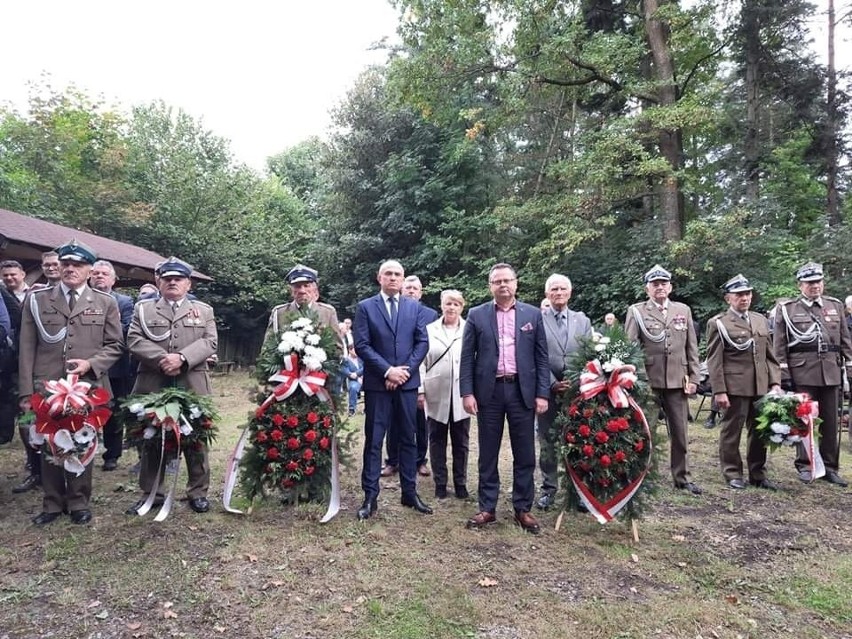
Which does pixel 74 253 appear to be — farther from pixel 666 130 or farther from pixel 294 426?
pixel 666 130

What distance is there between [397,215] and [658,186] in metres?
7.48

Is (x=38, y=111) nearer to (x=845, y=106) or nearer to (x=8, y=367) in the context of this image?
(x=8, y=367)

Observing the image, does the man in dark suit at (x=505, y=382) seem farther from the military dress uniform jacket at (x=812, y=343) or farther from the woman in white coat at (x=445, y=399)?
the military dress uniform jacket at (x=812, y=343)

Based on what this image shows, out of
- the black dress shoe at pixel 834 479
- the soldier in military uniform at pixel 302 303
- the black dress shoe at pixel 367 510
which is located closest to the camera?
the black dress shoe at pixel 367 510

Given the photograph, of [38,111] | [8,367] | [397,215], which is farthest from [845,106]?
[38,111]

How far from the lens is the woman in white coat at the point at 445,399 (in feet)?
16.0

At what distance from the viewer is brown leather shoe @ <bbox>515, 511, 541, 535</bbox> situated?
12.8ft

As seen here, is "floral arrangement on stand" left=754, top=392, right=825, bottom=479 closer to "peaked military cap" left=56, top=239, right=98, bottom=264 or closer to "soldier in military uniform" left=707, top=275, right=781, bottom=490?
"soldier in military uniform" left=707, top=275, right=781, bottom=490

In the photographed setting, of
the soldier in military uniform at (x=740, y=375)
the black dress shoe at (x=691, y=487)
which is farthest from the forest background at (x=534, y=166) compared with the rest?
the black dress shoe at (x=691, y=487)

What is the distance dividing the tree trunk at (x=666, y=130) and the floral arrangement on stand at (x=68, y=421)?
11657 millimetres

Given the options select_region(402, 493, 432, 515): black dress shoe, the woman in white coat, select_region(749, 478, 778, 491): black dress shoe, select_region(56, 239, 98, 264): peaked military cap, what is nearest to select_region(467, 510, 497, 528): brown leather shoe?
select_region(402, 493, 432, 515): black dress shoe

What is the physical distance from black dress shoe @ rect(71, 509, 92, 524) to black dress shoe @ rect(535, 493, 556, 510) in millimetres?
3475

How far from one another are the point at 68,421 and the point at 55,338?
0.73 m

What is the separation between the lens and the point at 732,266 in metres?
11.6
